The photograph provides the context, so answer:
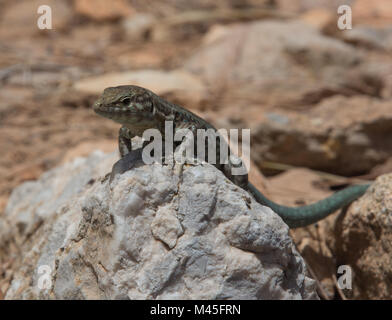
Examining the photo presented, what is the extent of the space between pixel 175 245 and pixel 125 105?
2.88 ft

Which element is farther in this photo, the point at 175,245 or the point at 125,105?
the point at 125,105

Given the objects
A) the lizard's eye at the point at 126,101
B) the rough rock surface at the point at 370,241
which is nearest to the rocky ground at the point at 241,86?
the rough rock surface at the point at 370,241

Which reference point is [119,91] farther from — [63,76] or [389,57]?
[389,57]

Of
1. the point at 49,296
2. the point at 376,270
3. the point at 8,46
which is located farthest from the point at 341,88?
the point at 8,46

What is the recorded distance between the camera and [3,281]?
3.84 m

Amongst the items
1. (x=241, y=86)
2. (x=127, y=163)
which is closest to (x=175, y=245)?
(x=127, y=163)

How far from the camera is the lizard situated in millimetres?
2609

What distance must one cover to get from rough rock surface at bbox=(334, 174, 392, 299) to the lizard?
0.27m

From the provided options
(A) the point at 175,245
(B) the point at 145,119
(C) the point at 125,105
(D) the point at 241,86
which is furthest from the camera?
(D) the point at 241,86

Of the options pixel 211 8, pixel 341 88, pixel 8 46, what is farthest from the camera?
pixel 211 8

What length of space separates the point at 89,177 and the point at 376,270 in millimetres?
2570

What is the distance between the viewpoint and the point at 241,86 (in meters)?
8.71

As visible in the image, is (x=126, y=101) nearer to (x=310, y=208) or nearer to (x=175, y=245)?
(x=175, y=245)

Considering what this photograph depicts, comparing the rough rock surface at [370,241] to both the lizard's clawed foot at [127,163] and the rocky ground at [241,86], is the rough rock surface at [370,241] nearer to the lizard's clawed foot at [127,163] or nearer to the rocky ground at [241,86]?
the rocky ground at [241,86]
